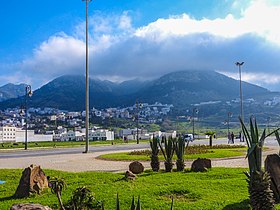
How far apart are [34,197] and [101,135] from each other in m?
87.2

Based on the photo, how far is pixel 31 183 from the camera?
11.9m

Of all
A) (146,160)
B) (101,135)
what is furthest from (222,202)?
(101,135)

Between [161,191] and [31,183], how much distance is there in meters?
4.04

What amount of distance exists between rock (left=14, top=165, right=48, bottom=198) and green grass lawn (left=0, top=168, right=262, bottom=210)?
0.26m

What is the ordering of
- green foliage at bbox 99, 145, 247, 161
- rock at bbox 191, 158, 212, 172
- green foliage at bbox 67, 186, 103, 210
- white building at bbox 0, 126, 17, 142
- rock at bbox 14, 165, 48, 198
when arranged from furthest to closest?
white building at bbox 0, 126, 17, 142, green foliage at bbox 99, 145, 247, 161, rock at bbox 191, 158, 212, 172, rock at bbox 14, 165, 48, 198, green foliage at bbox 67, 186, 103, 210

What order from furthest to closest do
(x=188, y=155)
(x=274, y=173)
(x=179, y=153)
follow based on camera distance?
(x=188, y=155) → (x=179, y=153) → (x=274, y=173)

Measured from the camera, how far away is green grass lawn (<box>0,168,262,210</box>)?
380 inches

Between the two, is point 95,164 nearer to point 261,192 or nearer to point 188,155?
point 188,155

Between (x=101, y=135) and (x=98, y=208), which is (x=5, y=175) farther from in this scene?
(x=101, y=135)

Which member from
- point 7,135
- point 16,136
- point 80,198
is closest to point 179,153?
point 80,198

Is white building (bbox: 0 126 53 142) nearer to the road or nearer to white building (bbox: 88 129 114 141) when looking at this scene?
white building (bbox: 88 129 114 141)

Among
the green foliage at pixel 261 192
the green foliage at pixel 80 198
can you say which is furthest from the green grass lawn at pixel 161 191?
the green foliage at pixel 261 192

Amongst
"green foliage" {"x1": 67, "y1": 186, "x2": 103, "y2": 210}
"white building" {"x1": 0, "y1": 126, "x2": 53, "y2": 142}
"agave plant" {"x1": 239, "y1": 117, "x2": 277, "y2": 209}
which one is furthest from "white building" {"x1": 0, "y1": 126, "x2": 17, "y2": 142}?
"agave plant" {"x1": 239, "y1": 117, "x2": 277, "y2": 209}

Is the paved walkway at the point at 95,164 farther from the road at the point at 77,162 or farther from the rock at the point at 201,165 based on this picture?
the rock at the point at 201,165
